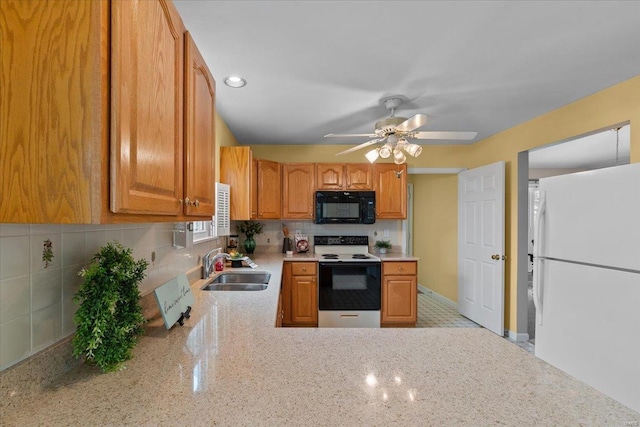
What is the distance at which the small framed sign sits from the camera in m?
1.12

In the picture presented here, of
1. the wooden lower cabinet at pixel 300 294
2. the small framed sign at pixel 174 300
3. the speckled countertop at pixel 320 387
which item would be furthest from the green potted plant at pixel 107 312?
the wooden lower cabinet at pixel 300 294

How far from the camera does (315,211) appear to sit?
3594 mm

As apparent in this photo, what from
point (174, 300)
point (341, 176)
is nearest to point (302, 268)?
point (341, 176)

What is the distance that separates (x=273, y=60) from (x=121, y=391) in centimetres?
180

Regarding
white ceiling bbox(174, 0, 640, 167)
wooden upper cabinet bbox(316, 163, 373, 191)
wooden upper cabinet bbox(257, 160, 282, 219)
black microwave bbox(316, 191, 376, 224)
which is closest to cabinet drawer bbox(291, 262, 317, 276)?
black microwave bbox(316, 191, 376, 224)

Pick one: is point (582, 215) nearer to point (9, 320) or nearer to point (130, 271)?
point (130, 271)

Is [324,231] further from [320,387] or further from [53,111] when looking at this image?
[53,111]

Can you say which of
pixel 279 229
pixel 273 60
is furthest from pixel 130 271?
pixel 279 229

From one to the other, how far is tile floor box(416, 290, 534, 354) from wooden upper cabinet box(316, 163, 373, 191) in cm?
187

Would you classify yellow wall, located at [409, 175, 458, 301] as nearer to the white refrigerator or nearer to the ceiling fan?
the white refrigerator

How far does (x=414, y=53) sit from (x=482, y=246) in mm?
2573

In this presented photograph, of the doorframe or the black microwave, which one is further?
the black microwave

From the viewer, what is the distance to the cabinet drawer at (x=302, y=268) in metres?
3.25

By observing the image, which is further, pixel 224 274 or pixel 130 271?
pixel 224 274
